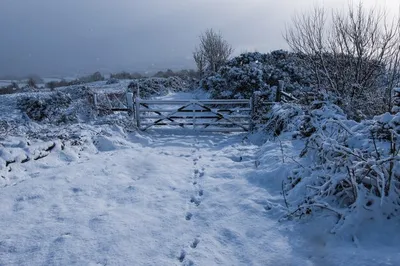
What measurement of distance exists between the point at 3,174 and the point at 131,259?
3.47m

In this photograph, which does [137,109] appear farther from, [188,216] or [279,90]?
[188,216]

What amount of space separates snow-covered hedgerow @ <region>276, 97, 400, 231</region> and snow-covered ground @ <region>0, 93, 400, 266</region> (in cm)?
20

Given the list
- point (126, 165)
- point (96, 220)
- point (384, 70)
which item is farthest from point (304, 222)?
point (384, 70)

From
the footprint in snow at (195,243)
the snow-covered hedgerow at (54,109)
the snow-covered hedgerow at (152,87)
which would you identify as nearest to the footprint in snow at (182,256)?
the footprint in snow at (195,243)

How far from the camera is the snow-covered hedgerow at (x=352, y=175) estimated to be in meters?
3.24

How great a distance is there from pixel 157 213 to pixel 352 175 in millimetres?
2623

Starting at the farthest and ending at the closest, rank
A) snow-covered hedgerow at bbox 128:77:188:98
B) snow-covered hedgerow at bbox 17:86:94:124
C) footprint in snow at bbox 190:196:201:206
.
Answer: snow-covered hedgerow at bbox 128:77:188:98
snow-covered hedgerow at bbox 17:86:94:124
footprint in snow at bbox 190:196:201:206

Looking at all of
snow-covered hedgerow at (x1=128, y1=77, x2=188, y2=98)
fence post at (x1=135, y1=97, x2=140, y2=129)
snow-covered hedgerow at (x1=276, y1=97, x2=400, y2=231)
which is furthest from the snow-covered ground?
snow-covered hedgerow at (x1=128, y1=77, x2=188, y2=98)

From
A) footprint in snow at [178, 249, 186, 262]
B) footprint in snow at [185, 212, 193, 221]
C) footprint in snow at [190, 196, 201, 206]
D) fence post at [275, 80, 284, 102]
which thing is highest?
fence post at [275, 80, 284, 102]

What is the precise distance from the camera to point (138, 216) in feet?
12.9

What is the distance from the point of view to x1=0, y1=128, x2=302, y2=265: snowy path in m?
3.07

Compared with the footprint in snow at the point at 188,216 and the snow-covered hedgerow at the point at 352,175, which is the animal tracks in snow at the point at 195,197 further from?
the snow-covered hedgerow at the point at 352,175

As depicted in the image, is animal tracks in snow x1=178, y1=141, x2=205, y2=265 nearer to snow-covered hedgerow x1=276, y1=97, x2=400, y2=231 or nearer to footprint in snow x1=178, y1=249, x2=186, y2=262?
footprint in snow x1=178, y1=249, x2=186, y2=262

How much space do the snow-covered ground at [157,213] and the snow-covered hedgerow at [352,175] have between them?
196mm
